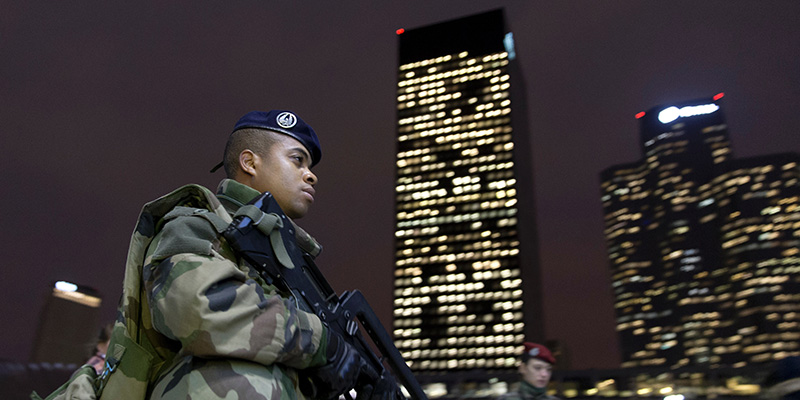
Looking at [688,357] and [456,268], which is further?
[688,357]

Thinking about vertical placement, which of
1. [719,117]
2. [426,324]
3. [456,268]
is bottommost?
[426,324]

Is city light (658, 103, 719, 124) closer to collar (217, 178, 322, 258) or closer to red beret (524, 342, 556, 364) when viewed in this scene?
red beret (524, 342, 556, 364)

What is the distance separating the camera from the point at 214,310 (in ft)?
5.07

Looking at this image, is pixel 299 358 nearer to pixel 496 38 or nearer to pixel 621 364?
pixel 496 38

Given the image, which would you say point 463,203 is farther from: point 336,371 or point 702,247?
point 336,371

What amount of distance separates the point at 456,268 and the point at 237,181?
141068mm

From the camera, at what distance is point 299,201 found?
2348 millimetres

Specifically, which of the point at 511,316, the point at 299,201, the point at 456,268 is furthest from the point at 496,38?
the point at 299,201

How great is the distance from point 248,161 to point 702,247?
606ft

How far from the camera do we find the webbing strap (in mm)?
1880

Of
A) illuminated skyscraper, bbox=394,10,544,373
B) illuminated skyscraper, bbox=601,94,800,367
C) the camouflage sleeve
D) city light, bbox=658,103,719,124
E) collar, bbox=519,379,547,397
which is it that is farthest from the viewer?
city light, bbox=658,103,719,124

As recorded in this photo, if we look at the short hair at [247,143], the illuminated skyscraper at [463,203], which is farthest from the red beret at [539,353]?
the illuminated skyscraper at [463,203]

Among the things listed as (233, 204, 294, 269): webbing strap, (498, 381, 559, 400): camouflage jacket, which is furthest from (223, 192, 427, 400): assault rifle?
(498, 381, 559, 400): camouflage jacket

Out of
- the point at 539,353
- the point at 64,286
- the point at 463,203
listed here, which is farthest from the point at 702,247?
the point at 64,286
